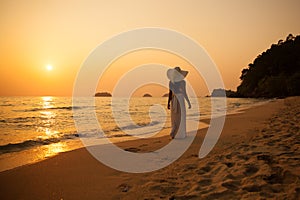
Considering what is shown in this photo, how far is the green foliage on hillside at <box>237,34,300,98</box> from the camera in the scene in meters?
55.9

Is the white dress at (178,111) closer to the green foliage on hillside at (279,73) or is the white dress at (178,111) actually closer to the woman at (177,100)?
the woman at (177,100)

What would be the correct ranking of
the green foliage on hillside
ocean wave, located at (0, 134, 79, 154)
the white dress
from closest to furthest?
ocean wave, located at (0, 134, 79, 154), the white dress, the green foliage on hillside

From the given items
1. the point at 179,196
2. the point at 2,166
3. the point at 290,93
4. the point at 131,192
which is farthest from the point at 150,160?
the point at 290,93

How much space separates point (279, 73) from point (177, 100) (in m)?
68.7

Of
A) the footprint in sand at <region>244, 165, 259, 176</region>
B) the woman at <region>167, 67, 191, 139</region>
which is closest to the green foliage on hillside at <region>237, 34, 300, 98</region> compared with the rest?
the woman at <region>167, 67, 191, 139</region>

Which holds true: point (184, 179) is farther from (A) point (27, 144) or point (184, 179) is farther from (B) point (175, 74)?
(A) point (27, 144)

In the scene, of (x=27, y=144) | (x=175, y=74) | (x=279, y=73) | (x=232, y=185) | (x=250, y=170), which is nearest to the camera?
(x=232, y=185)

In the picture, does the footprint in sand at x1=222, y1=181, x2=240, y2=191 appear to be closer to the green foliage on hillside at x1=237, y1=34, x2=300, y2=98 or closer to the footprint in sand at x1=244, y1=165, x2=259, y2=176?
the footprint in sand at x1=244, y1=165, x2=259, y2=176

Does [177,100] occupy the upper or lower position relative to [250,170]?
upper

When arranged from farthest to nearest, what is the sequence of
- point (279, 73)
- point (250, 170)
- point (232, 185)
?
1. point (279, 73)
2. point (250, 170)
3. point (232, 185)

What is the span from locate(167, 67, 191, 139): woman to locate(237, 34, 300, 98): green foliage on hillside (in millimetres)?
54049

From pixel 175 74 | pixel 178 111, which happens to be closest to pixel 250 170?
pixel 178 111

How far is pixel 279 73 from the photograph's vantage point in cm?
6556

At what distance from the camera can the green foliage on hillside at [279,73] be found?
183ft
